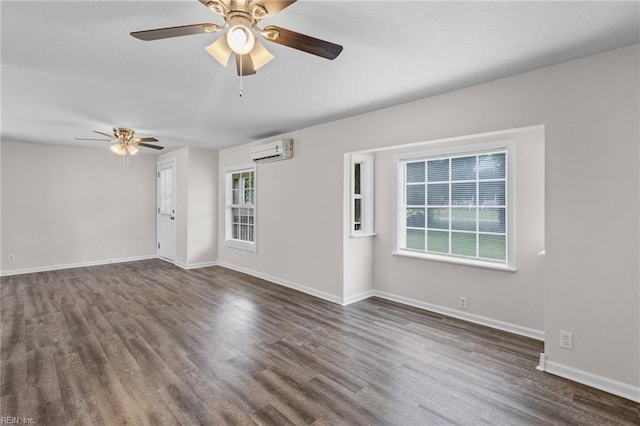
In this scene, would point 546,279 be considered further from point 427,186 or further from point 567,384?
point 427,186

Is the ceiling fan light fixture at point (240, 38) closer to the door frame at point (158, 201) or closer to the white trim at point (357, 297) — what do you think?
the white trim at point (357, 297)

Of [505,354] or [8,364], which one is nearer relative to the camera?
[8,364]

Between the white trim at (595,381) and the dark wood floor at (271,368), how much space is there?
3.3 inches

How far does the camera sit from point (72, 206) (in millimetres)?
6430

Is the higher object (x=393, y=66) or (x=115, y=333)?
(x=393, y=66)

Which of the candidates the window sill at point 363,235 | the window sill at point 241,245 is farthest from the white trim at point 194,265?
the window sill at point 363,235

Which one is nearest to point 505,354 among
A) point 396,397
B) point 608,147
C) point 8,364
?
point 396,397

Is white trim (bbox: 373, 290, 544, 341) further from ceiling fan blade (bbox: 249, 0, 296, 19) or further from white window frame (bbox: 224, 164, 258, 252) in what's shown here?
ceiling fan blade (bbox: 249, 0, 296, 19)

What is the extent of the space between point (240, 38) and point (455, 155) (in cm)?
302

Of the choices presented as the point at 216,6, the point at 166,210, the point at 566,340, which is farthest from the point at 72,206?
the point at 566,340

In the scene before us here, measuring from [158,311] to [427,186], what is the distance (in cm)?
375

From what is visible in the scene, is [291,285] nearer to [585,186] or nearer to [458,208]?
[458,208]

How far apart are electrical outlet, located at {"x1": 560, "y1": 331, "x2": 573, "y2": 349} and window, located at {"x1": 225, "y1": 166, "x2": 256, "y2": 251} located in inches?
178

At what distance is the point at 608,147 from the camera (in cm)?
232
